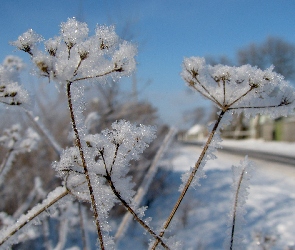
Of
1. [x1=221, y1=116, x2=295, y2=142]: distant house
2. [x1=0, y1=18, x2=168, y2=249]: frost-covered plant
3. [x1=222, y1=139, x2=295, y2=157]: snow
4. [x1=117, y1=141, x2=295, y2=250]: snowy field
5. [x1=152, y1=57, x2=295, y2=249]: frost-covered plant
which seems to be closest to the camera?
[x1=0, y1=18, x2=168, y2=249]: frost-covered plant

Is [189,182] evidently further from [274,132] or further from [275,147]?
[274,132]

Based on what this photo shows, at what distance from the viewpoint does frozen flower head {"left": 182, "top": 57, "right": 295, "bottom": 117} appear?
0.85 metres

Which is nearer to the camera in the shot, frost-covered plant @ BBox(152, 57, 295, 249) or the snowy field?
frost-covered plant @ BBox(152, 57, 295, 249)

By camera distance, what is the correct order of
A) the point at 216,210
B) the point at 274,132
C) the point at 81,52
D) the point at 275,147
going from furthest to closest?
the point at 274,132 → the point at 275,147 → the point at 216,210 → the point at 81,52

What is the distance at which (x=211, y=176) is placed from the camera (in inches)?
444

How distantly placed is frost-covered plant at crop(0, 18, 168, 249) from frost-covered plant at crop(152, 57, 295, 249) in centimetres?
18

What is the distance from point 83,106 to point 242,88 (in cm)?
44

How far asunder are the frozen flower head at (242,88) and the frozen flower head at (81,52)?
216 mm

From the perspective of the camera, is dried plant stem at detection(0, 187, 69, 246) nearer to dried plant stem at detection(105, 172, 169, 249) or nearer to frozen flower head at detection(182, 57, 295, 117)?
dried plant stem at detection(105, 172, 169, 249)

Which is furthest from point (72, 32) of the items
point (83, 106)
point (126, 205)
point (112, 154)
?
point (126, 205)

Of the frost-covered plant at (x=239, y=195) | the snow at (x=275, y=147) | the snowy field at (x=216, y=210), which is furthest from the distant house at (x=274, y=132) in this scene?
the frost-covered plant at (x=239, y=195)

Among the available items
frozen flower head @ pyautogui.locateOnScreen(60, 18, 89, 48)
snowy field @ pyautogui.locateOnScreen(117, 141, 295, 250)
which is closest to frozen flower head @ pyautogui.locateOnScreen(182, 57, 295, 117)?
frozen flower head @ pyautogui.locateOnScreen(60, 18, 89, 48)

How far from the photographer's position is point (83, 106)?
79cm

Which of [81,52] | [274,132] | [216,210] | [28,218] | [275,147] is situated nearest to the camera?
[81,52]
